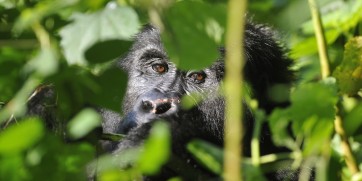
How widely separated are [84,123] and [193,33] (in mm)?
249

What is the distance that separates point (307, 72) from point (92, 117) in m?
2.74

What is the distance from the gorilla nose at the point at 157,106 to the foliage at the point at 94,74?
1797mm

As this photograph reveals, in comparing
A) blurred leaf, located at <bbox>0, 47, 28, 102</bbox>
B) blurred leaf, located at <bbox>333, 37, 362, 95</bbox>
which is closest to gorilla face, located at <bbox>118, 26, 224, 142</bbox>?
blurred leaf, located at <bbox>333, 37, 362, 95</bbox>

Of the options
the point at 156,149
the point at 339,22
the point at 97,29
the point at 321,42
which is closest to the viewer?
the point at 156,149

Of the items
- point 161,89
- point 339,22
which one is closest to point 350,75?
point 339,22

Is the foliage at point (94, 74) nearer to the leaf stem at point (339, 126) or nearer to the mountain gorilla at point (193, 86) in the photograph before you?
the leaf stem at point (339, 126)

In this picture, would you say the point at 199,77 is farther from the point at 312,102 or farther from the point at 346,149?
the point at 312,102

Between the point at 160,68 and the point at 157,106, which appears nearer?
the point at 157,106

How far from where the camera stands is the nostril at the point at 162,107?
128 inches

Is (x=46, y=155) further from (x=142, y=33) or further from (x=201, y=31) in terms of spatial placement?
(x=142, y=33)

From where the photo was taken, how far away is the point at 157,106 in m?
3.29

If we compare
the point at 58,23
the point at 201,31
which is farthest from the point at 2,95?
the point at 201,31

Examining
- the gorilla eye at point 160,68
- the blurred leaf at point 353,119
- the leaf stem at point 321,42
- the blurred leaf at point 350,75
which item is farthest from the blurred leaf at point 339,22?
the gorilla eye at point 160,68

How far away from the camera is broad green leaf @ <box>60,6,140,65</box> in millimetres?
1054
